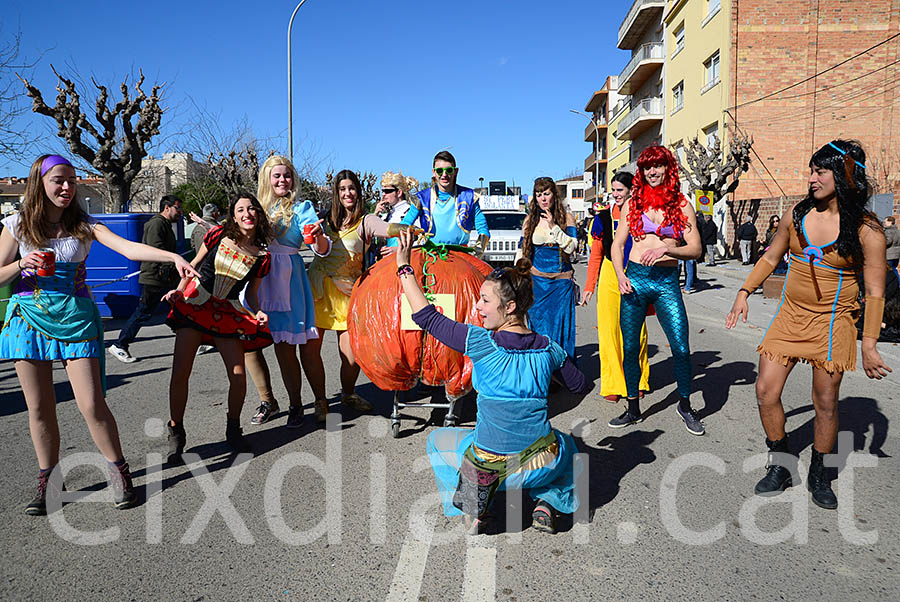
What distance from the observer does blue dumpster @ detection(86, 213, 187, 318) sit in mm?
10461

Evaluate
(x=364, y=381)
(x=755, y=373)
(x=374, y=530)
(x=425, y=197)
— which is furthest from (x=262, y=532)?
(x=755, y=373)

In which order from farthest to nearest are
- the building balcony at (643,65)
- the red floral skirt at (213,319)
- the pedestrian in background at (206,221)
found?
the building balcony at (643,65)
the pedestrian in background at (206,221)
the red floral skirt at (213,319)

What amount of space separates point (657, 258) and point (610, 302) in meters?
0.93

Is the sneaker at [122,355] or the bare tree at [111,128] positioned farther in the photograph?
the bare tree at [111,128]

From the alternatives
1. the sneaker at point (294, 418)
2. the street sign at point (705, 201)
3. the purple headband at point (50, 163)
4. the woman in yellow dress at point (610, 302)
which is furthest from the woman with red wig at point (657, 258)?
the street sign at point (705, 201)

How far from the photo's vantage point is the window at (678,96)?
2982cm

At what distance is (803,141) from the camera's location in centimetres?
2381

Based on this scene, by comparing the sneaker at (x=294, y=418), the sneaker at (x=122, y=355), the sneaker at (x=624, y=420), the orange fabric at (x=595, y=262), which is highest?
the orange fabric at (x=595, y=262)

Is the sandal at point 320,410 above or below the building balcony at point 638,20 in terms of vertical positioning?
below

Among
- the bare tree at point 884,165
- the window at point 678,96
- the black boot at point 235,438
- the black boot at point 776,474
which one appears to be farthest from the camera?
the window at point 678,96

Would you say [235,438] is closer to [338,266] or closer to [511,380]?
[338,266]

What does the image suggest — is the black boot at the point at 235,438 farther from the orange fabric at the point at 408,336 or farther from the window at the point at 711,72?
the window at the point at 711,72

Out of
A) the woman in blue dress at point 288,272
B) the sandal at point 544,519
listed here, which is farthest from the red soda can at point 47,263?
the sandal at point 544,519

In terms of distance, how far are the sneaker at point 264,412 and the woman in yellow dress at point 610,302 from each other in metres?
2.63
